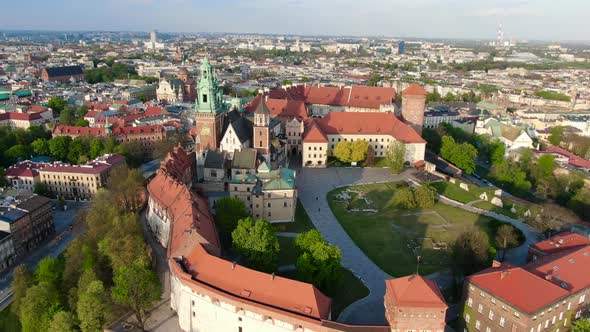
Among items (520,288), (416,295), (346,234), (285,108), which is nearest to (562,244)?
(520,288)

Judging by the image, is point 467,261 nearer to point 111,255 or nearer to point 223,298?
point 223,298

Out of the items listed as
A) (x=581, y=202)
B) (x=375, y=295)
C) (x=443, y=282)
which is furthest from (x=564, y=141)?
(x=375, y=295)

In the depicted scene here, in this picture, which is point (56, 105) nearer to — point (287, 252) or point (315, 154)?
point (315, 154)

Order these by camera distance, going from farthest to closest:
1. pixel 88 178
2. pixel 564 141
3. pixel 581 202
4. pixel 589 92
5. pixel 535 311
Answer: pixel 589 92 < pixel 564 141 < pixel 88 178 < pixel 581 202 < pixel 535 311

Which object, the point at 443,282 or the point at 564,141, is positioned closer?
the point at 443,282

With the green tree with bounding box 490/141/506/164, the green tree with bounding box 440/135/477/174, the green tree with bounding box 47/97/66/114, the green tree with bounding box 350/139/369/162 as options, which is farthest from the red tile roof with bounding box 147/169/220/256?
the green tree with bounding box 47/97/66/114
